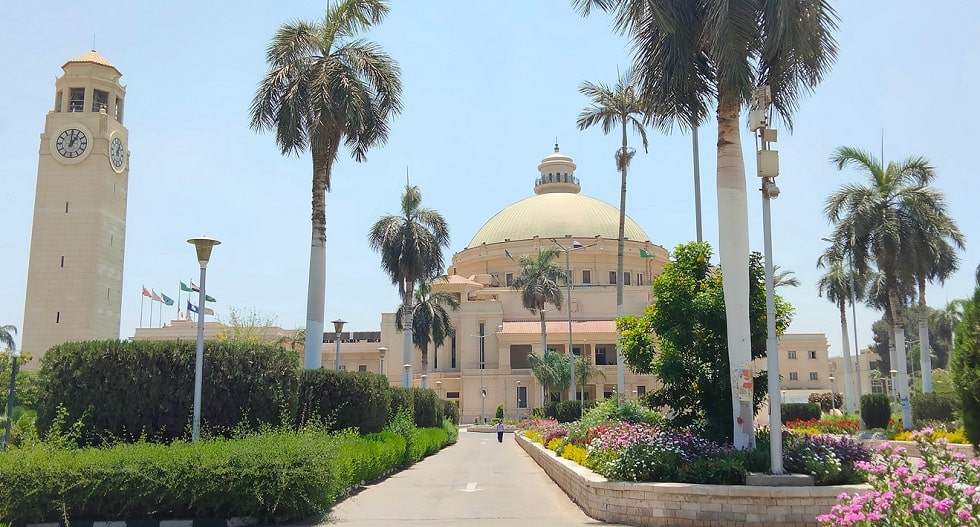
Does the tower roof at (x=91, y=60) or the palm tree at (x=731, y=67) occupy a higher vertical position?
the tower roof at (x=91, y=60)

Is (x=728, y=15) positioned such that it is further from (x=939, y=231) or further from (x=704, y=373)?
(x=939, y=231)

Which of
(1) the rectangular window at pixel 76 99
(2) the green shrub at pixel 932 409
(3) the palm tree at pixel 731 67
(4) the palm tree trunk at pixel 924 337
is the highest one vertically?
(1) the rectangular window at pixel 76 99

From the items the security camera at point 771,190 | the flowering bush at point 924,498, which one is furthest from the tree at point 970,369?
the flowering bush at point 924,498

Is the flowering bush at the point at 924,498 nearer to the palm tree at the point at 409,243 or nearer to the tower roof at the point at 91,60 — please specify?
the palm tree at the point at 409,243

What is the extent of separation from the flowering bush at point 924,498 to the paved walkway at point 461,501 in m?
5.56

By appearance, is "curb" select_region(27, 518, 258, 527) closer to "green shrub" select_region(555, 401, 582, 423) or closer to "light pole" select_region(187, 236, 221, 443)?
"light pole" select_region(187, 236, 221, 443)

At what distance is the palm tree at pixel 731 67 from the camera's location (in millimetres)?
13023

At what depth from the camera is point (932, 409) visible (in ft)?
104

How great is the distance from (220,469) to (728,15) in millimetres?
10641

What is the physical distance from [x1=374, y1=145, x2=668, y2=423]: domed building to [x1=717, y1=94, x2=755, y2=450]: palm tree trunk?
47064 mm

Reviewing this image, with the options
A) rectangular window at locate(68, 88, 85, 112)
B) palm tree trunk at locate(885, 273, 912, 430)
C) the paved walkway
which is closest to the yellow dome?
rectangular window at locate(68, 88, 85, 112)

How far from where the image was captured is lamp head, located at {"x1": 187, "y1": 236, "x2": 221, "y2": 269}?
15.2 meters

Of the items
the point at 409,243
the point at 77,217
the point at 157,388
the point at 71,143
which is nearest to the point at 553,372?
the point at 409,243

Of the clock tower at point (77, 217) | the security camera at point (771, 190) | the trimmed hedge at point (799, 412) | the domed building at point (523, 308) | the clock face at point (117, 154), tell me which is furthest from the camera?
the domed building at point (523, 308)
